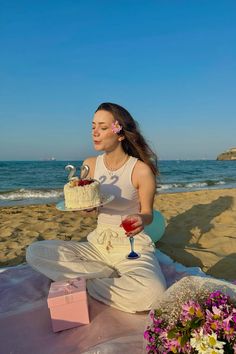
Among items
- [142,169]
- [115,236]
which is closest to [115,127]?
[142,169]

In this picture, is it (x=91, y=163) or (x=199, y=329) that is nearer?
(x=199, y=329)

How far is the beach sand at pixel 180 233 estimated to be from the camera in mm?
4945

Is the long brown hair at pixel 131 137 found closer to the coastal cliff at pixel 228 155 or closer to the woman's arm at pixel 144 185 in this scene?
the woman's arm at pixel 144 185

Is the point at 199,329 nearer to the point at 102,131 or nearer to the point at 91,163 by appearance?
the point at 102,131

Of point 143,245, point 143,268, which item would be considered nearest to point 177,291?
point 143,268

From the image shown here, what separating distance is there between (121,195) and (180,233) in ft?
10.0

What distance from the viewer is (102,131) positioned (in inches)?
144

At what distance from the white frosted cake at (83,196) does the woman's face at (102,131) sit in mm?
497

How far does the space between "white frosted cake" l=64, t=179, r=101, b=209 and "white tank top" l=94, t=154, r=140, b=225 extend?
15.5 inches

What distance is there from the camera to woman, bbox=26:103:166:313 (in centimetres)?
318

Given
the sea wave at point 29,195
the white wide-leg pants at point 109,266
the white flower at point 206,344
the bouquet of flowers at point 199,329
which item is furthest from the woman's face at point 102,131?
the sea wave at point 29,195

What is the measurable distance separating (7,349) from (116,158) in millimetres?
2196

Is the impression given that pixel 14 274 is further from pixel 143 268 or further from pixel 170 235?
pixel 170 235

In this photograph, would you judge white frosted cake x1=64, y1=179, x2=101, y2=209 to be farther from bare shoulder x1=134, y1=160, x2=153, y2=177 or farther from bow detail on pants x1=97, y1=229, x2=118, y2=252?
bare shoulder x1=134, y1=160, x2=153, y2=177
